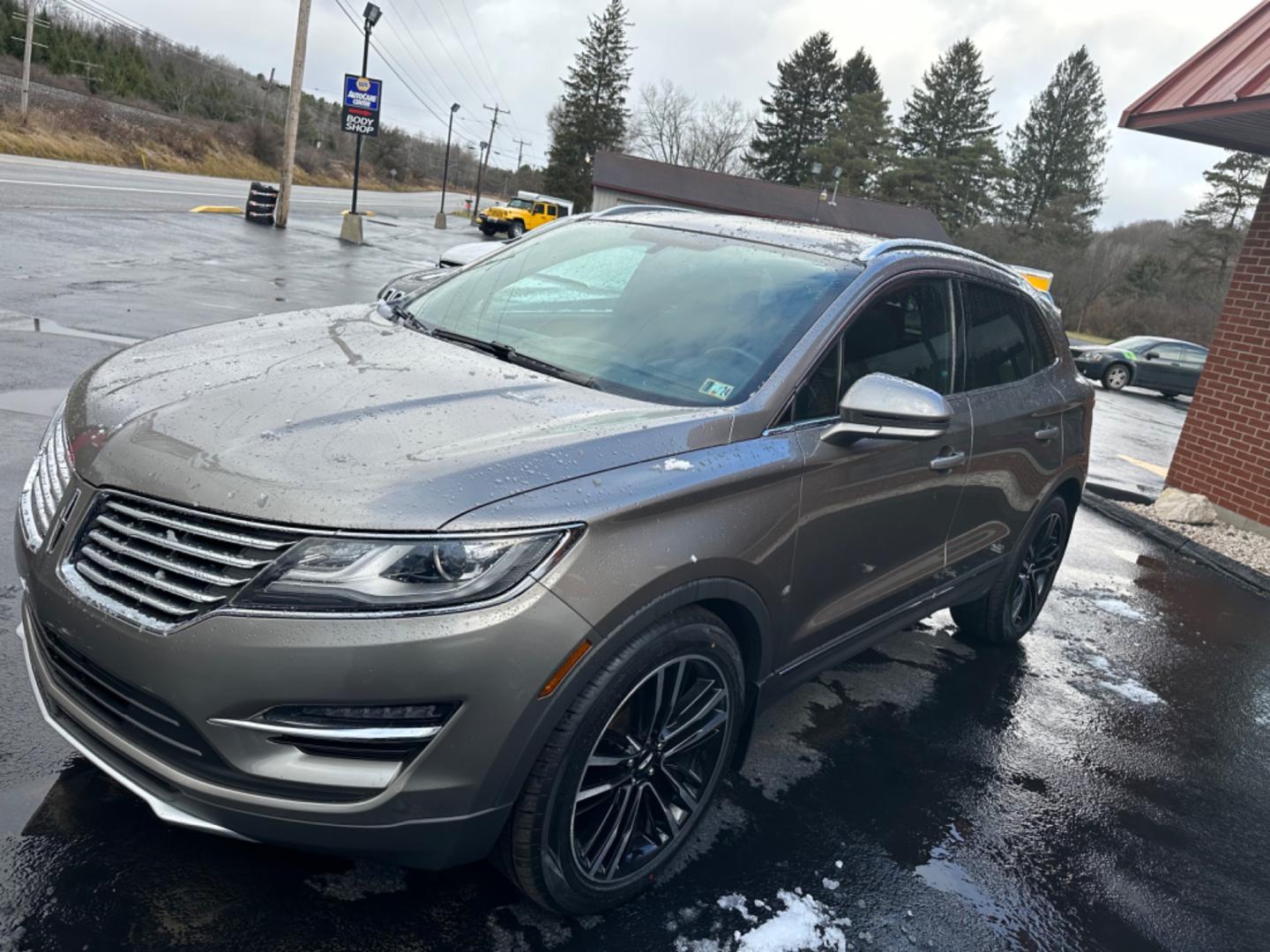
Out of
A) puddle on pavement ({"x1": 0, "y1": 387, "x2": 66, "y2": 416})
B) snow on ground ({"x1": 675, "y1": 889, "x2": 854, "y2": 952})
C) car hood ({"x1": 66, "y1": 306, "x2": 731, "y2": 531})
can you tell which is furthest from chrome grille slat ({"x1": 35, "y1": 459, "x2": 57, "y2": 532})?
puddle on pavement ({"x1": 0, "y1": 387, "x2": 66, "y2": 416})

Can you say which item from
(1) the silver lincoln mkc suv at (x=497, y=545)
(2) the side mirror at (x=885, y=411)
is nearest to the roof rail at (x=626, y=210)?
(1) the silver lincoln mkc suv at (x=497, y=545)

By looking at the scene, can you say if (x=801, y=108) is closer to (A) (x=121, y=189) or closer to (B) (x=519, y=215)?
(B) (x=519, y=215)

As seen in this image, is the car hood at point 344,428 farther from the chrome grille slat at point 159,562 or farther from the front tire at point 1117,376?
the front tire at point 1117,376

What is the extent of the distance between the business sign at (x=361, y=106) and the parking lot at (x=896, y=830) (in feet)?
72.7

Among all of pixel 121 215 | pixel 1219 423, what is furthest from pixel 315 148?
pixel 1219 423

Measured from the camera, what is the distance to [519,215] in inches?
1989

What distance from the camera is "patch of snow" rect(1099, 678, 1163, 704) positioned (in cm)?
490

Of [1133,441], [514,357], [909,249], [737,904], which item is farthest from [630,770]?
[1133,441]

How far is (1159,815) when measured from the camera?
3.81 meters

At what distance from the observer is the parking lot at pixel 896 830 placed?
A: 2.46 metres

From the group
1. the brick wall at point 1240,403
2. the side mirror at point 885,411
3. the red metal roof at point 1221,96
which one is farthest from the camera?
the brick wall at point 1240,403

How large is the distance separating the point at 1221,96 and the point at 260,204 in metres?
22.3

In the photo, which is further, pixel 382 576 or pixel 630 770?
pixel 630 770

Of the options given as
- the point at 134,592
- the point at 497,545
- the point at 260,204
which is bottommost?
the point at 134,592
